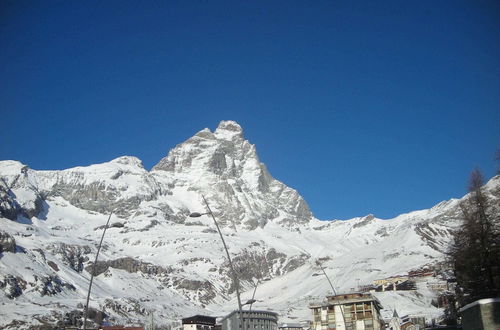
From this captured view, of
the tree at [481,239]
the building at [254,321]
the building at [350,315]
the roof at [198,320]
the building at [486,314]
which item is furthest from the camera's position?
the roof at [198,320]

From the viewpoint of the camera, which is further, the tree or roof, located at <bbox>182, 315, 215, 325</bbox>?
roof, located at <bbox>182, 315, 215, 325</bbox>

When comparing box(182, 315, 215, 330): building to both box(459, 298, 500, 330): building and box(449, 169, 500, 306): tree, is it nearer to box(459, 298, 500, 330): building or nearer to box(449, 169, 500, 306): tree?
box(449, 169, 500, 306): tree

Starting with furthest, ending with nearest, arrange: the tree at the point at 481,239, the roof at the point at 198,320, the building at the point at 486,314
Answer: the roof at the point at 198,320
the tree at the point at 481,239
the building at the point at 486,314

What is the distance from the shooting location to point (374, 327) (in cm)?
8369

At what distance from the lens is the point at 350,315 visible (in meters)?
86.6

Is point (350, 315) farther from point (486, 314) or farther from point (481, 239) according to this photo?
point (486, 314)

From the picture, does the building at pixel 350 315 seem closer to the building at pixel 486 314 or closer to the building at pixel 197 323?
the building at pixel 486 314

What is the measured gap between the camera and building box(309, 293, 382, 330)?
85062 millimetres

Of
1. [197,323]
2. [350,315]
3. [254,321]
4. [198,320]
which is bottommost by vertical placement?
[350,315]

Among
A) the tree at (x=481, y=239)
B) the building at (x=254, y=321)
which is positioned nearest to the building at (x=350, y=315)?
the building at (x=254, y=321)

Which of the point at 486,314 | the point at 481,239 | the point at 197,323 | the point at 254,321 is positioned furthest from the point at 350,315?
the point at 197,323

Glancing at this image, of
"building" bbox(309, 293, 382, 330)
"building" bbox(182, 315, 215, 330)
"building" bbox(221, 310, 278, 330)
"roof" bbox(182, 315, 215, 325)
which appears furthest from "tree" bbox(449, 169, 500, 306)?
"roof" bbox(182, 315, 215, 325)

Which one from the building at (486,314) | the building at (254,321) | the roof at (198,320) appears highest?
the roof at (198,320)

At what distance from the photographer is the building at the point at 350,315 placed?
279 ft
